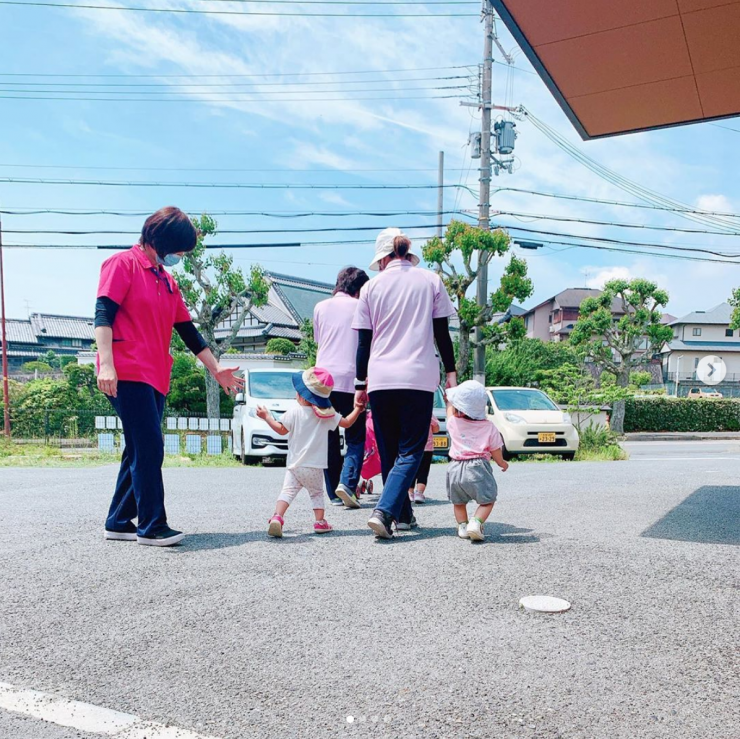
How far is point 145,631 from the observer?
2.39m

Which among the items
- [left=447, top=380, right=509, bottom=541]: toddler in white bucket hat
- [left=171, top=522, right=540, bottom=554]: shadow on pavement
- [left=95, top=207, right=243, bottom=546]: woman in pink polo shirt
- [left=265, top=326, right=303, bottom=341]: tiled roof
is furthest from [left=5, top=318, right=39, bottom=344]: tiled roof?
[left=447, top=380, right=509, bottom=541]: toddler in white bucket hat

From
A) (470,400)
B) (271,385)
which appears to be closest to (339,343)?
(470,400)

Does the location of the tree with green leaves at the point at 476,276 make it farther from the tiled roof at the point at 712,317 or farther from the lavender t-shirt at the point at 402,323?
the tiled roof at the point at 712,317

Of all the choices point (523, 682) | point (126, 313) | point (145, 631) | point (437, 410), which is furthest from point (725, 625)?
point (437, 410)

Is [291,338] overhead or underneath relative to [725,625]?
overhead

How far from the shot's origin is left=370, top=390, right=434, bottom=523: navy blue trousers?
3.85 meters

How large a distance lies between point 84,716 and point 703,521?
410 cm

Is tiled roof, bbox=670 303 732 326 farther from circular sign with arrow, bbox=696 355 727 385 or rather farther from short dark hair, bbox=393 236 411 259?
short dark hair, bbox=393 236 411 259

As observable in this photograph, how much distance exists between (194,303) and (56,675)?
680 inches

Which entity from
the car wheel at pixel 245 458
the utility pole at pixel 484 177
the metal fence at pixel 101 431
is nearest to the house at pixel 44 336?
the metal fence at pixel 101 431

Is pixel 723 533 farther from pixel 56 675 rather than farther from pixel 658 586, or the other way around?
pixel 56 675

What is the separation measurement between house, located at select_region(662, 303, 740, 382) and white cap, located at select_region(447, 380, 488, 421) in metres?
60.6

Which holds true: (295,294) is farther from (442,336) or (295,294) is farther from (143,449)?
(143,449)

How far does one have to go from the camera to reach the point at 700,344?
60438 mm
